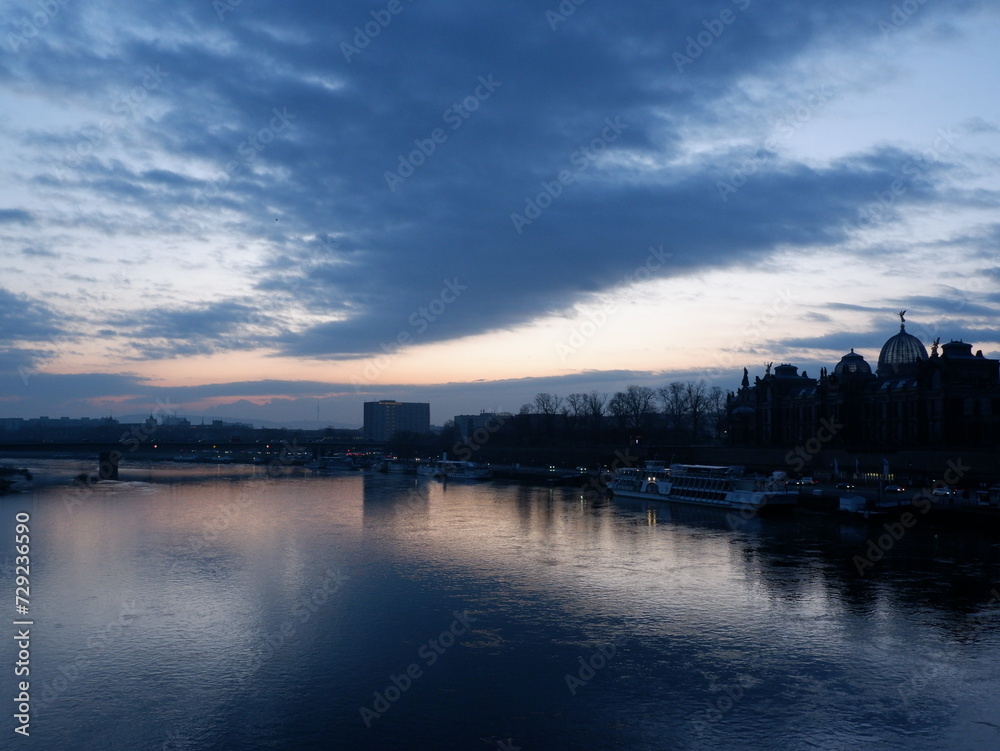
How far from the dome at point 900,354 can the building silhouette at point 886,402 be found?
0.12 metres

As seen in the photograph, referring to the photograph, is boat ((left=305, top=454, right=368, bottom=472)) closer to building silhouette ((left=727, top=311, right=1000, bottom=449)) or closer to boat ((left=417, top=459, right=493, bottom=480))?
boat ((left=417, top=459, right=493, bottom=480))

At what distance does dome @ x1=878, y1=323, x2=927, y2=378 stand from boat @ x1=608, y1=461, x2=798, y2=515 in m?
36.2

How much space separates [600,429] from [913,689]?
143172 mm

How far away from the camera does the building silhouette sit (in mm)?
87812

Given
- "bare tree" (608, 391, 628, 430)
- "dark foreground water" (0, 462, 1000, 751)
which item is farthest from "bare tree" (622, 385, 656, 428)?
"dark foreground water" (0, 462, 1000, 751)

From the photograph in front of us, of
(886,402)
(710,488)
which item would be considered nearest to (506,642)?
(710,488)

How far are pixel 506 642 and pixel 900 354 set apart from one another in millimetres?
100869

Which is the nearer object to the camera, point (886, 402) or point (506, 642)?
point (506, 642)

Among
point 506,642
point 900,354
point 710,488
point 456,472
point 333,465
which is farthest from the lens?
Result: point 333,465

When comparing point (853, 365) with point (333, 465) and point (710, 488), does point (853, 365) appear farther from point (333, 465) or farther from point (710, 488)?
point (333, 465)

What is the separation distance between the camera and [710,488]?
7850cm

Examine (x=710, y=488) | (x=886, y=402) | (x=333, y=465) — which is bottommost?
(x=333, y=465)

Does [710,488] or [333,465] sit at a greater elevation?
[710,488]

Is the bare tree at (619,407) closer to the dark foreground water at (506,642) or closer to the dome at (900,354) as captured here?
the dome at (900,354)
